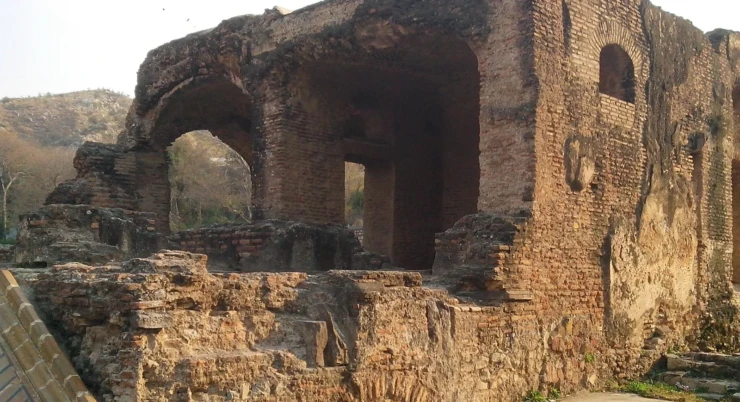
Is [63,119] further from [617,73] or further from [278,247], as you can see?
[617,73]

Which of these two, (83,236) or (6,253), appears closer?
(83,236)

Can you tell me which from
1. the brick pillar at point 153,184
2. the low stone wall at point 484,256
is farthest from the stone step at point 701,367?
the brick pillar at point 153,184

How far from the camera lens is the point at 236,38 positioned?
1060 cm

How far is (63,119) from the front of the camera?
45469 mm

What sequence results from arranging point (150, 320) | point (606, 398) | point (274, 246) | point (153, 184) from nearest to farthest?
point (150, 320) < point (606, 398) < point (274, 246) < point (153, 184)

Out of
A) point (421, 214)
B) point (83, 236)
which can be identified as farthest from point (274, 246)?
point (421, 214)

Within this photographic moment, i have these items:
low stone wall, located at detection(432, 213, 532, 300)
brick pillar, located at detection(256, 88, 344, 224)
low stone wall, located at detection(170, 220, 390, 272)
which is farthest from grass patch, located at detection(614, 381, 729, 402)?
brick pillar, located at detection(256, 88, 344, 224)

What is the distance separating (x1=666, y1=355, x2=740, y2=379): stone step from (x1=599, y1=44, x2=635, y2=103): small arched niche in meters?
3.06

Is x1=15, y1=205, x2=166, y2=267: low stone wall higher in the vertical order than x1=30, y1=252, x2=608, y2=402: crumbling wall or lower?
higher

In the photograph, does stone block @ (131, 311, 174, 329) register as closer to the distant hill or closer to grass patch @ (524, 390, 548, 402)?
grass patch @ (524, 390, 548, 402)

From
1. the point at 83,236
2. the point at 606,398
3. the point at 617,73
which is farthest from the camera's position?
the point at 617,73

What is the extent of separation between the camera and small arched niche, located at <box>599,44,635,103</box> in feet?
30.3

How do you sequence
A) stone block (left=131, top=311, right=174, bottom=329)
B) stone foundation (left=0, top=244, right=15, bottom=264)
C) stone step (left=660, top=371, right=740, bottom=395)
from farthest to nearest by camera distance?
stone foundation (left=0, top=244, right=15, bottom=264), stone step (left=660, top=371, right=740, bottom=395), stone block (left=131, top=311, right=174, bottom=329)

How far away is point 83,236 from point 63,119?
133 feet
